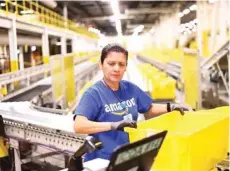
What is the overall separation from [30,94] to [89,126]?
13.8ft

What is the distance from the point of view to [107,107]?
172 cm

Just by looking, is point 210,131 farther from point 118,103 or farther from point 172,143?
point 118,103

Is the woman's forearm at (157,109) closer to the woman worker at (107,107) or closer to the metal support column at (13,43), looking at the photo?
the woman worker at (107,107)

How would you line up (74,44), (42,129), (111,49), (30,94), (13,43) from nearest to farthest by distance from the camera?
(111,49), (42,129), (30,94), (13,43), (74,44)

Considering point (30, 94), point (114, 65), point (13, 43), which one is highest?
point (13, 43)

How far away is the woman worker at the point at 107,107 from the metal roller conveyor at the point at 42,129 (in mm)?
503

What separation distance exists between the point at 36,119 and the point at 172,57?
9.63 metres

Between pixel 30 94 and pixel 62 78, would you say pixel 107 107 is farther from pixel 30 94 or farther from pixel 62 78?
pixel 30 94

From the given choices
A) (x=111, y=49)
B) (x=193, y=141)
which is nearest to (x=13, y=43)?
(x=111, y=49)

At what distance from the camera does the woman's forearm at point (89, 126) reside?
1.59 metres


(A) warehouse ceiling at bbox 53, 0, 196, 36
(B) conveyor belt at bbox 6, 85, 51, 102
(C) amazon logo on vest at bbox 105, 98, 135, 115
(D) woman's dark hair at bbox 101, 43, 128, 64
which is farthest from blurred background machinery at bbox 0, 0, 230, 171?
(A) warehouse ceiling at bbox 53, 0, 196, 36

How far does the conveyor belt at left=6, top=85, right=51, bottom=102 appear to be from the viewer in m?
5.09

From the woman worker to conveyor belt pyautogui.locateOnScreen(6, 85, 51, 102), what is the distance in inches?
136

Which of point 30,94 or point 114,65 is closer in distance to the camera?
point 114,65
